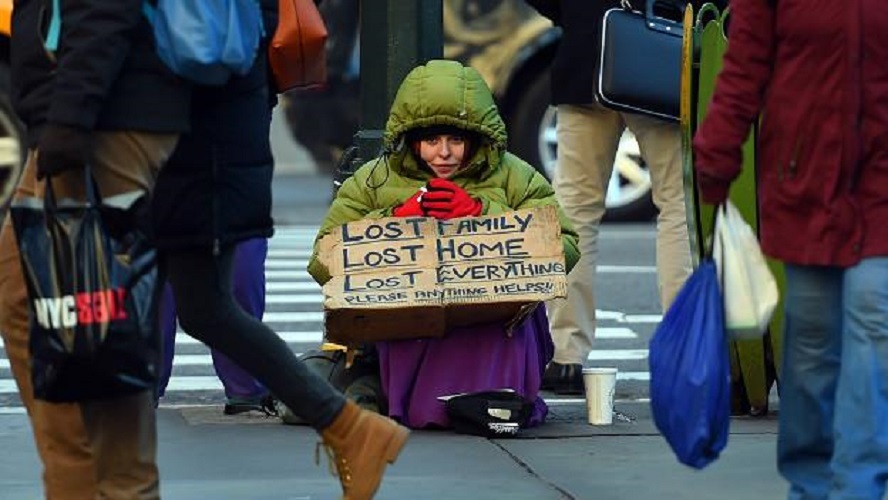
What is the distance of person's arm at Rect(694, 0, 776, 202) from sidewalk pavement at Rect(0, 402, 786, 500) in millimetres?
1108

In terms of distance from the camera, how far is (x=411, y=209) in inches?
258

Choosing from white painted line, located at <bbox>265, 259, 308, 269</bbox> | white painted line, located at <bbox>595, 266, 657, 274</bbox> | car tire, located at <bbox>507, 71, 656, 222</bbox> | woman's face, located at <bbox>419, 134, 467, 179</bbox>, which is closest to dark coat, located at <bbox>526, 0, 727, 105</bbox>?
woman's face, located at <bbox>419, 134, 467, 179</bbox>

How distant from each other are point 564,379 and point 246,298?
47.1 inches

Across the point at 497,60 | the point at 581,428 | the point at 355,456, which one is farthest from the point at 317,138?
the point at 355,456

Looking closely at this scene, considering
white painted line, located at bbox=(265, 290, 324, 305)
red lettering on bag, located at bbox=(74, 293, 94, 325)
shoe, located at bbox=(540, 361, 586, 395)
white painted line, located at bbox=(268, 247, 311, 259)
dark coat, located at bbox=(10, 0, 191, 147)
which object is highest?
dark coat, located at bbox=(10, 0, 191, 147)

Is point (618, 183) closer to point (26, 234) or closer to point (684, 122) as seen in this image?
point (684, 122)

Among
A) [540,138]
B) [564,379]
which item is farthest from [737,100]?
[540,138]

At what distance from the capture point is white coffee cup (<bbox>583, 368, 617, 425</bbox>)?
6.78m

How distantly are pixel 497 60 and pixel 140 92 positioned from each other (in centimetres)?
806

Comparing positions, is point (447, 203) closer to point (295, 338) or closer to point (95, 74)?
point (95, 74)

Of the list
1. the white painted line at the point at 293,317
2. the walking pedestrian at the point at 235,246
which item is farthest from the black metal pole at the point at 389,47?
the white painted line at the point at 293,317

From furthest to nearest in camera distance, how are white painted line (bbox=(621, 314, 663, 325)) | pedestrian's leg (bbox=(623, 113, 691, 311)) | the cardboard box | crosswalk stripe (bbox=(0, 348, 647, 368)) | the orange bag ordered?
white painted line (bbox=(621, 314, 663, 325)) < crosswalk stripe (bbox=(0, 348, 647, 368)) < pedestrian's leg (bbox=(623, 113, 691, 311)) < the cardboard box < the orange bag

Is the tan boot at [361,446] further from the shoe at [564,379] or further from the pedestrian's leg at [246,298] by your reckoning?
the shoe at [564,379]

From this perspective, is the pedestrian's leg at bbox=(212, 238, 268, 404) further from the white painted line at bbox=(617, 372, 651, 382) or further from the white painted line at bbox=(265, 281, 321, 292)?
the white painted line at bbox=(265, 281, 321, 292)
